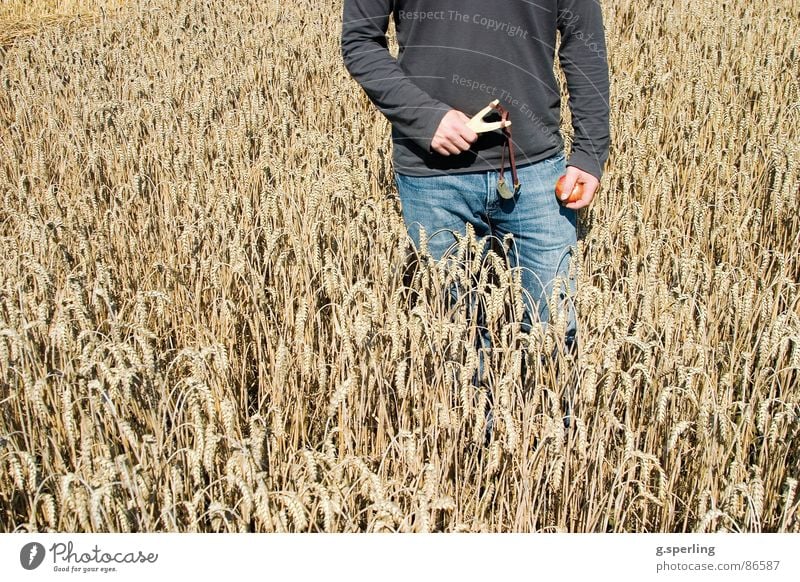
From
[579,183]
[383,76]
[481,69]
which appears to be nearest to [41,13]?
[383,76]

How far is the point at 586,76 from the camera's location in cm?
176

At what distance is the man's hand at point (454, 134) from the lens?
163 cm

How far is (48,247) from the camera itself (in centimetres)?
209

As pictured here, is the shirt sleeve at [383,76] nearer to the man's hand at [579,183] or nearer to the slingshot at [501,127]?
the slingshot at [501,127]

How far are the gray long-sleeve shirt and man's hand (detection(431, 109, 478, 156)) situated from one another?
0.02 meters

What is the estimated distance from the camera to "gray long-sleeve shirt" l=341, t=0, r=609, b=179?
165 cm

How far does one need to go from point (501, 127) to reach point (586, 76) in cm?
26

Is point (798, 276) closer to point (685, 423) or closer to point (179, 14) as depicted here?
point (685, 423)
